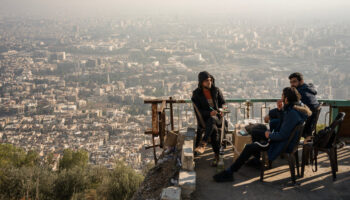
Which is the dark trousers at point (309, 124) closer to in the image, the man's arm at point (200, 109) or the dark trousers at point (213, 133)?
the dark trousers at point (213, 133)

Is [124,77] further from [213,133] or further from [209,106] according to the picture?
[213,133]

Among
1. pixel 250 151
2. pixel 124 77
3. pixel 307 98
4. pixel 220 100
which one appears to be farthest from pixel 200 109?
pixel 124 77

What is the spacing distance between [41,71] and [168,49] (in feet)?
133

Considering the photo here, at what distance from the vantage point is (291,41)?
341ft

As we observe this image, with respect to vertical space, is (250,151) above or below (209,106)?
below

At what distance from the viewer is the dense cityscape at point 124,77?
4031 centimetres

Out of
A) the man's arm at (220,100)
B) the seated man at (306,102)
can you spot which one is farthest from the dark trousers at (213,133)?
the seated man at (306,102)

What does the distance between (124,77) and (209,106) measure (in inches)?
2714

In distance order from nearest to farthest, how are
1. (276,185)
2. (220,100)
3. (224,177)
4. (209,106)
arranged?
(276,185), (224,177), (209,106), (220,100)

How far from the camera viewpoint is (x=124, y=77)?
72.9 metres

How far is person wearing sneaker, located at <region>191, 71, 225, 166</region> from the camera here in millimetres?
4961

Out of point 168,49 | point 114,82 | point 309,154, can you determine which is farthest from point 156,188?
point 168,49

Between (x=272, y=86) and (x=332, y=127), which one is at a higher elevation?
(x=332, y=127)

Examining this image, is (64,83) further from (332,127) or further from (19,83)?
(332,127)
